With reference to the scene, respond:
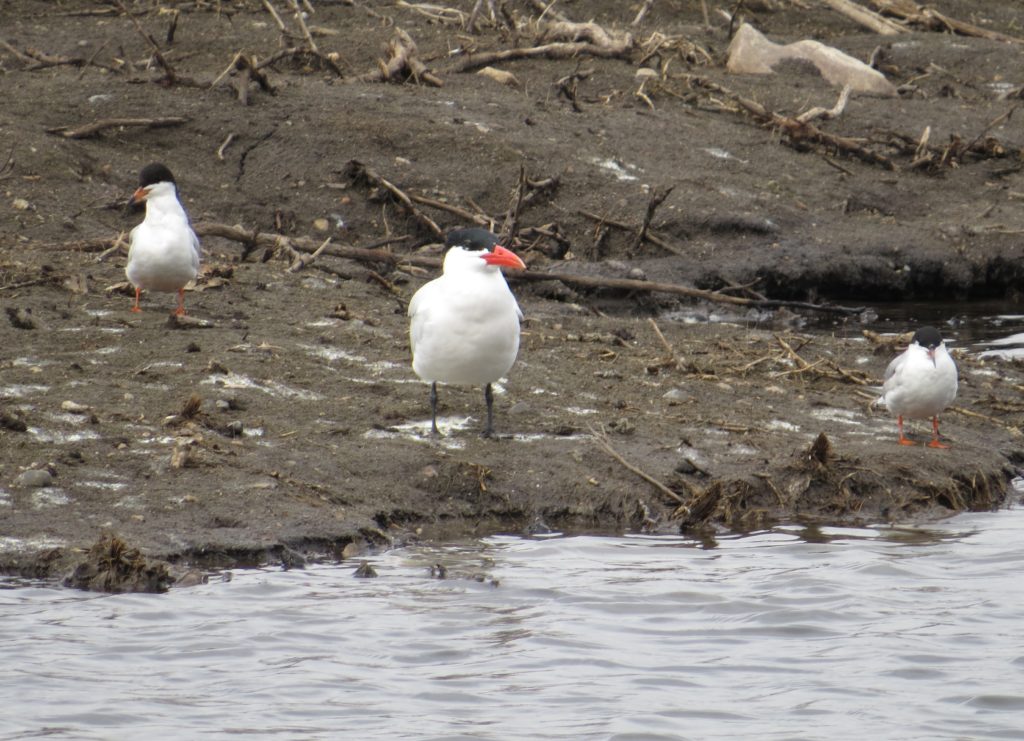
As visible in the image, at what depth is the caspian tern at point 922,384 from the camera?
8727mm

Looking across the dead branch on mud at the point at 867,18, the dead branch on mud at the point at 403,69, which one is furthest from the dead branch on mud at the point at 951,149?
the dead branch on mud at the point at 403,69

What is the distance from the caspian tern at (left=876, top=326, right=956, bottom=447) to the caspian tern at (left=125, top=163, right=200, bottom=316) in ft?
15.2

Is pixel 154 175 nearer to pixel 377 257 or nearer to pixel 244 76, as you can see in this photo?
pixel 377 257

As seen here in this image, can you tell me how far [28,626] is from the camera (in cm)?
604

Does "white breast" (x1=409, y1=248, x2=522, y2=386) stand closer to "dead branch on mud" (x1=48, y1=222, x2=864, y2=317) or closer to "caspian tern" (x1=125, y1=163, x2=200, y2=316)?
"caspian tern" (x1=125, y1=163, x2=200, y2=316)

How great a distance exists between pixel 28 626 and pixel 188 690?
34.0 inches

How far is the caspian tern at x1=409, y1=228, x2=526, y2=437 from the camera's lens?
→ 26.2 ft

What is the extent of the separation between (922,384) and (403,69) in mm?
7795

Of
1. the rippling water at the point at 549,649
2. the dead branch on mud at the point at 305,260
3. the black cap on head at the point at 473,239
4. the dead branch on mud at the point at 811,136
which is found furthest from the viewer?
the dead branch on mud at the point at 811,136

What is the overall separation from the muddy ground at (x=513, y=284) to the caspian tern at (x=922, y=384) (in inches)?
11.2

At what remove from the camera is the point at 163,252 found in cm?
951

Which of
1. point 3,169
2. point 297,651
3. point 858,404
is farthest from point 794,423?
point 3,169

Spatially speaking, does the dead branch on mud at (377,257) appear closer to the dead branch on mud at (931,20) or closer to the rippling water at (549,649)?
the rippling water at (549,649)

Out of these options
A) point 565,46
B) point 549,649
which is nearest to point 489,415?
point 549,649
